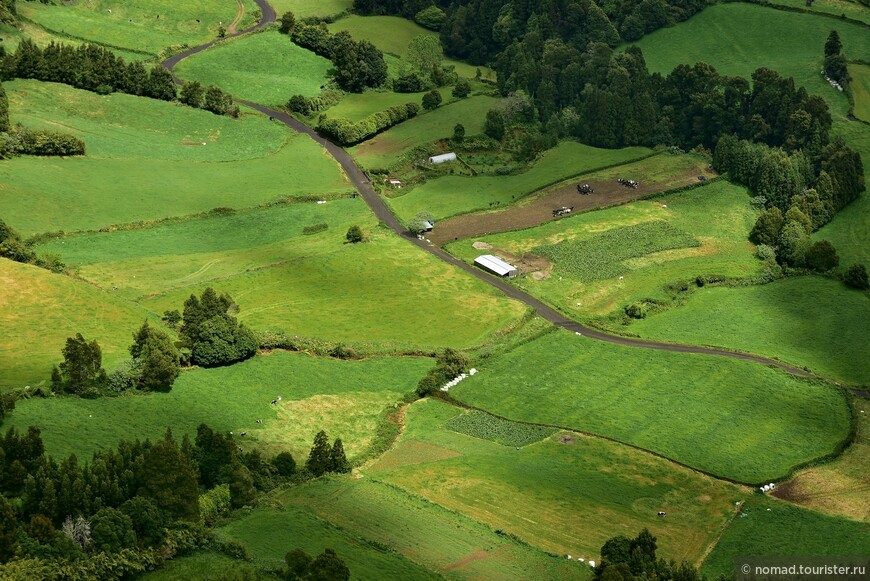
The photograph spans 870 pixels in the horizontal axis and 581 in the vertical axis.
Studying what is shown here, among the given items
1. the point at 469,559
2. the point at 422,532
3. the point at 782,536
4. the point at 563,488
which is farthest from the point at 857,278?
the point at 469,559

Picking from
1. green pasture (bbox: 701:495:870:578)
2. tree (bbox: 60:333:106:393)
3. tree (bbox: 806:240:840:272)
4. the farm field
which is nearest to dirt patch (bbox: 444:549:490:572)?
green pasture (bbox: 701:495:870:578)

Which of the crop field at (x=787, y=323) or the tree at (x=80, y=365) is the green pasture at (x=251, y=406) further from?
the crop field at (x=787, y=323)

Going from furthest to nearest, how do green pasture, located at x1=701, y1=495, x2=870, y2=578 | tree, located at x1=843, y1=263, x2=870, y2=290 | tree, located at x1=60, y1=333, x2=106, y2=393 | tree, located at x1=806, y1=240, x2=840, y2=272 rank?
tree, located at x1=806, y1=240, x2=840, y2=272, tree, located at x1=843, y1=263, x2=870, y2=290, tree, located at x1=60, y1=333, x2=106, y2=393, green pasture, located at x1=701, y1=495, x2=870, y2=578

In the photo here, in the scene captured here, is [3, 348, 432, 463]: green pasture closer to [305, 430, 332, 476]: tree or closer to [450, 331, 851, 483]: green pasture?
[305, 430, 332, 476]: tree

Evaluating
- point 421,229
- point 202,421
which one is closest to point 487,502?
point 202,421

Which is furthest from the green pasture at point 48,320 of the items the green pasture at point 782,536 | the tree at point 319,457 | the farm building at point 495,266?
the green pasture at point 782,536
